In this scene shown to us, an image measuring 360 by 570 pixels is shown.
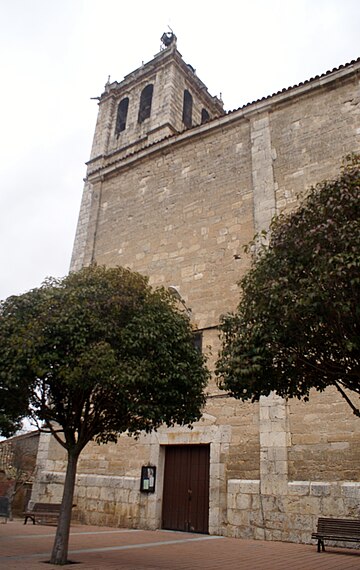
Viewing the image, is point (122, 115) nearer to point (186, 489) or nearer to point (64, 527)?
point (186, 489)

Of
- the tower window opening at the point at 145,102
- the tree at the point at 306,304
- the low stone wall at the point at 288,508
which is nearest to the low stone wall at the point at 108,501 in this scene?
the low stone wall at the point at 288,508

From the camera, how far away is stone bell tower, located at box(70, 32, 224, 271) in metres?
19.9

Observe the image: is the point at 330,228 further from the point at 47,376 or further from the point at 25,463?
the point at 25,463

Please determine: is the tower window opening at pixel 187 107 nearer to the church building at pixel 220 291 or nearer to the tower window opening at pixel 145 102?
the tower window opening at pixel 145 102

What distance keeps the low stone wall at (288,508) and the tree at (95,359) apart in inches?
143

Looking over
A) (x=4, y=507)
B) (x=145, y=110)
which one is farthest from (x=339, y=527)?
(x=145, y=110)

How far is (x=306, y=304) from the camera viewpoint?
18.1 ft

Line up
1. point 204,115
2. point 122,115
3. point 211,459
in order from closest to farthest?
point 211,459 → point 122,115 → point 204,115

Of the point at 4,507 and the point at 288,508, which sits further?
the point at 4,507

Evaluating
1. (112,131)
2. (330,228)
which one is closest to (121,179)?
(112,131)

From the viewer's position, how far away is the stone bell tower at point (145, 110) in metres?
19.9

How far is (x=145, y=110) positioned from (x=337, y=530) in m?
18.6

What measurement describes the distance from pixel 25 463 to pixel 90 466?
38.9ft

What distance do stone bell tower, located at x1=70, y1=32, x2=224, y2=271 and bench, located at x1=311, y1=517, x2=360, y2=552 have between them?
13.0 m
